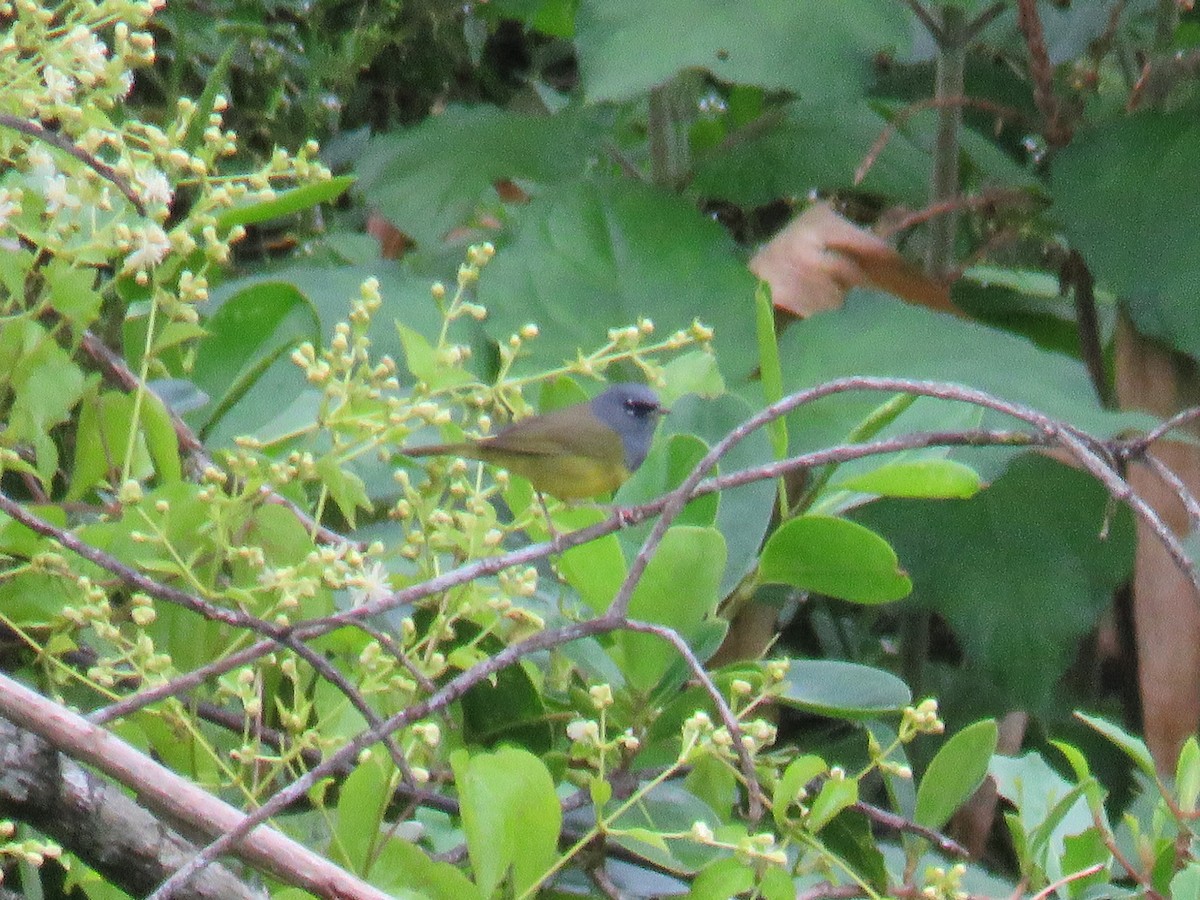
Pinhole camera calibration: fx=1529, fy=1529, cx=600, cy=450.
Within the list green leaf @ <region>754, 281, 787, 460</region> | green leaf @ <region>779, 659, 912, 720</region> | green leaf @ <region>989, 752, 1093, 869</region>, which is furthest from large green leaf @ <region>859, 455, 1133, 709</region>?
green leaf @ <region>779, 659, 912, 720</region>

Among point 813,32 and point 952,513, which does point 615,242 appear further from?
point 952,513

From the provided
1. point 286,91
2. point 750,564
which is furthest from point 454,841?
point 286,91

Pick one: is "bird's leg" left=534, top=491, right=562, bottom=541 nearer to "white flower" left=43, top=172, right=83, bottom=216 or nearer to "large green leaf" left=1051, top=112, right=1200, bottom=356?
"white flower" left=43, top=172, right=83, bottom=216

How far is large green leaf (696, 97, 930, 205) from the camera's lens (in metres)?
1.96

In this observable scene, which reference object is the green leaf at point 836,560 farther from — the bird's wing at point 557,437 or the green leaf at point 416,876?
the bird's wing at point 557,437

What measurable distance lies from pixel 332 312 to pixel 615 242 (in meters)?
0.33

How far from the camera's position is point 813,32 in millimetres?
1608

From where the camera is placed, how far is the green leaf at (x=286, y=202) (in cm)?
116

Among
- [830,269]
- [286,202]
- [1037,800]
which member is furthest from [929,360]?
[286,202]

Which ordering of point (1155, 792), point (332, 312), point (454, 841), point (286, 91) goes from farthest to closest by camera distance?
point (286, 91), point (332, 312), point (1155, 792), point (454, 841)

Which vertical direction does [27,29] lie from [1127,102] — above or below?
above

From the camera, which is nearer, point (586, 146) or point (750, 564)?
point (750, 564)

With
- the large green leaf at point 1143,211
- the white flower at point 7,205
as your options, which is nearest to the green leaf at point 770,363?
the white flower at point 7,205

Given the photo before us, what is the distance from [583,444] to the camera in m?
1.92
